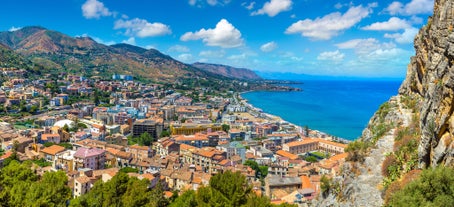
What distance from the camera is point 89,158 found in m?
25.5

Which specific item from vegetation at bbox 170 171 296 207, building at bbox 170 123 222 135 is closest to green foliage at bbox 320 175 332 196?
vegetation at bbox 170 171 296 207

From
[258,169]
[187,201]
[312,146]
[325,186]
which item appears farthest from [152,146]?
[325,186]

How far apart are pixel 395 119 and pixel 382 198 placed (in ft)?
19.0

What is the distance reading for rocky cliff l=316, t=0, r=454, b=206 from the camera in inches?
278

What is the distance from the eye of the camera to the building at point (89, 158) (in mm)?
25141

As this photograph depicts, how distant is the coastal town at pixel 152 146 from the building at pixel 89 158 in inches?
3.0

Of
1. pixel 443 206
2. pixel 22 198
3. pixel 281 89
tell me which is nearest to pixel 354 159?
pixel 443 206

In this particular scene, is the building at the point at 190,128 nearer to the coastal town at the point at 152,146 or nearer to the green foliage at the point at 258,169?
the coastal town at the point at 152,146

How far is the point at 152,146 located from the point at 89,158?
37.9ft

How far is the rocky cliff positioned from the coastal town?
671 cm

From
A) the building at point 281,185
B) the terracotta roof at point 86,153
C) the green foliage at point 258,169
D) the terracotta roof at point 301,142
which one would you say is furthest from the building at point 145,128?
the building at point 281,185

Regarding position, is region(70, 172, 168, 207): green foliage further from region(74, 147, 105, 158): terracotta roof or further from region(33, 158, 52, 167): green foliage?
region(33, 158, 52, 167): green foliage

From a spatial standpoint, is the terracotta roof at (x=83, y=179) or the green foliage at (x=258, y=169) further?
the green foliage at (x=258, y=169)

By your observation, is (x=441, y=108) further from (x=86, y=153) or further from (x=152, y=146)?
(x=152, y=146)
